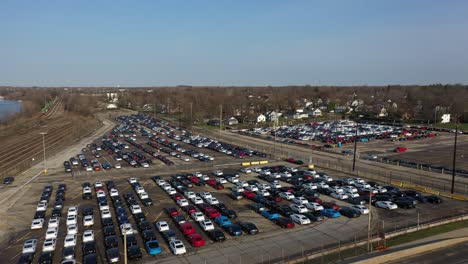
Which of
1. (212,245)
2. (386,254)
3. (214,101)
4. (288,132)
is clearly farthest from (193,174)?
(214,101)

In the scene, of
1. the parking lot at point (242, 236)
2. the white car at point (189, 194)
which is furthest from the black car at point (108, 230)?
the white car at point (189, 194)

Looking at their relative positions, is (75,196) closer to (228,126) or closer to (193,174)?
(193,174)

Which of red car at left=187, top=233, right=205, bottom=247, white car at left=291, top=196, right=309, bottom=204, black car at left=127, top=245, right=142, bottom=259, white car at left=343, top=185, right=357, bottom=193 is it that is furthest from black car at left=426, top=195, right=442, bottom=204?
black car at left=127, top=245, right=142, bottom=259

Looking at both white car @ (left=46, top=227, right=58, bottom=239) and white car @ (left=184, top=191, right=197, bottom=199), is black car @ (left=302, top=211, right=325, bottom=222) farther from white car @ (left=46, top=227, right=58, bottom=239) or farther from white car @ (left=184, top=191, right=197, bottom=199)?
white car @ (left=46, top=227, right=58, bottom=239)

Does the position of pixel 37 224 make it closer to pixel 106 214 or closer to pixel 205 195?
pixel 106 214

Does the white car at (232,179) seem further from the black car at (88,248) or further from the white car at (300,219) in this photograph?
the black car at (88,248)

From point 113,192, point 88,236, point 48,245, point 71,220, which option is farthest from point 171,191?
point 48,245
